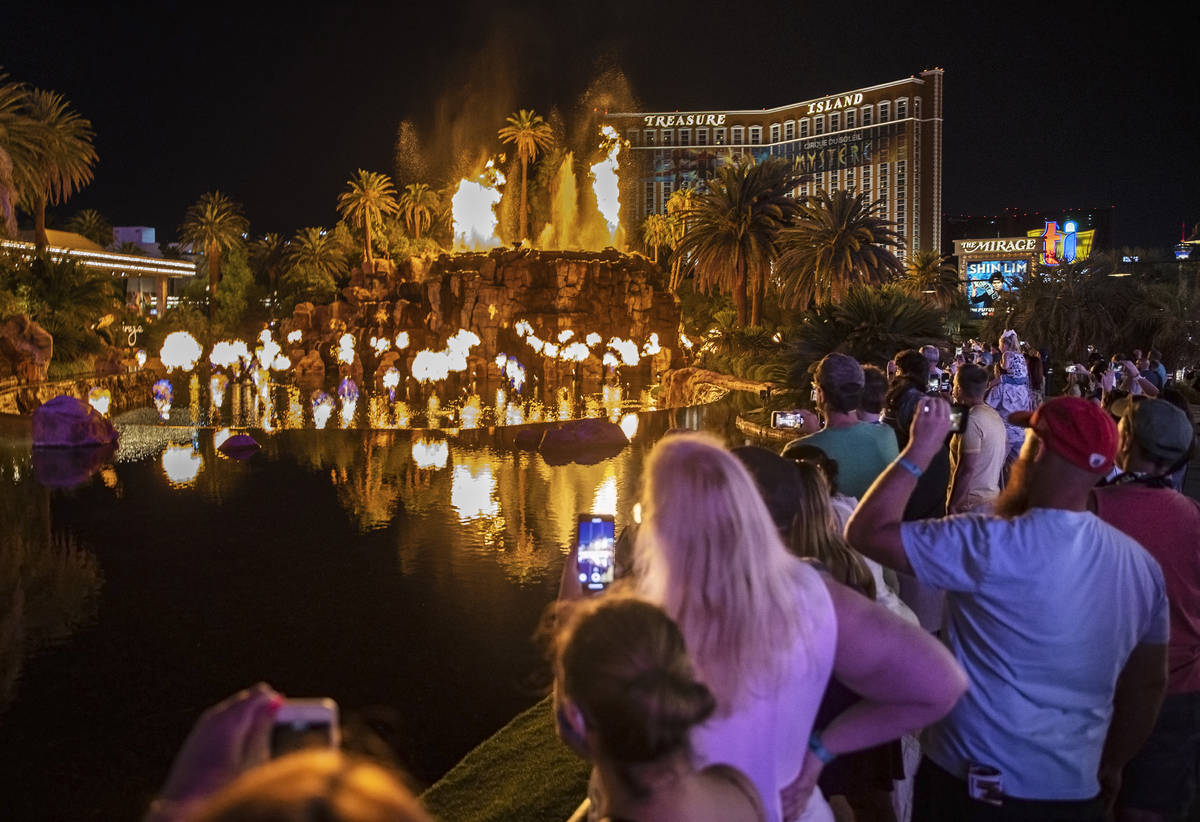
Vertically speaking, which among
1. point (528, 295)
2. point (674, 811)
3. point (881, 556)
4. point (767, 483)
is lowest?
point (674, 811)

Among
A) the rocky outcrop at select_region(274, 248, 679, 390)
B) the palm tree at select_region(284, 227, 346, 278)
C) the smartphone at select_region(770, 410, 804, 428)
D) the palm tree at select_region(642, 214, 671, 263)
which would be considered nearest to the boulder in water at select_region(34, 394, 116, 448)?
the smartphone at select_region(770, 410, 804, 428)

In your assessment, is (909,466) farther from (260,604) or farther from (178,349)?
(178,349)

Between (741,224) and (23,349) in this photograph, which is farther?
(741,224)

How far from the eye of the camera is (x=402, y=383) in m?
42.2

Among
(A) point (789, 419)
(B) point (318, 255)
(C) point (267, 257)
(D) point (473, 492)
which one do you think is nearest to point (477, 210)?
(B) point (318, 255)

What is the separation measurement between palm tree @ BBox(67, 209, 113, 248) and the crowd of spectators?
86595 mm

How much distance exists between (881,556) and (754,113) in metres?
127

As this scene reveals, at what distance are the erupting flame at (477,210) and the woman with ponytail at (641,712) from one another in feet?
223

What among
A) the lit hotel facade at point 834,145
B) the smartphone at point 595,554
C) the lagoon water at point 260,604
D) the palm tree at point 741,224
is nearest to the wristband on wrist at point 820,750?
the smartphone at point 595,554

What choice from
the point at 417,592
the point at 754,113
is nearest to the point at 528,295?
the point at 417,592

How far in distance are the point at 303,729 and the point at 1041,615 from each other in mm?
2257

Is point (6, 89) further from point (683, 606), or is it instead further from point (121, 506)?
point (683, 606)

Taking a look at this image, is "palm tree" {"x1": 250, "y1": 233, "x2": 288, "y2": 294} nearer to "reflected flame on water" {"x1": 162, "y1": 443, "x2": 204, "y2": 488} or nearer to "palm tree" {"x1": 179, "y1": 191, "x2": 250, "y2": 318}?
"palm tree" {"x1": 179, "y1": 191, "x2": 250, "y2": 318}

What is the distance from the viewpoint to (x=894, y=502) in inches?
119
